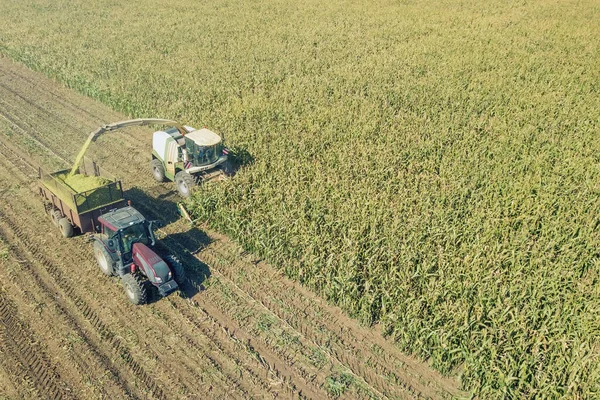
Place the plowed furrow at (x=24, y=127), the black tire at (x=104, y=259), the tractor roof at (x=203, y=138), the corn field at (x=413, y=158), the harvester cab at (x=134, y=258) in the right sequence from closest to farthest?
the corn field at (x=413, y=158) < the harvester cab at (x=134, y=258) < the black tire at (x=104, y=259) < the tractor roof at (x=203, y=138) < the plowed furrow at (x=24, y=127)

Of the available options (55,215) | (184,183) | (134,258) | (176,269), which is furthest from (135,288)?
(184,183)

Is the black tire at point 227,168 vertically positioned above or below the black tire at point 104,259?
above

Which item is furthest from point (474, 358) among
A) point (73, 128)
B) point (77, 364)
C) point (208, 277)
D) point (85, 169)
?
point (73, 128)

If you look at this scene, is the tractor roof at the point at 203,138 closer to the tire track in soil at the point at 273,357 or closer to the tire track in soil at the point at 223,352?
the tire track in soil at the point at 273,357

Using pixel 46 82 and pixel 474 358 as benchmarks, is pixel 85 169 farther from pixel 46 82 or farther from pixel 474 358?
pixel 46 82

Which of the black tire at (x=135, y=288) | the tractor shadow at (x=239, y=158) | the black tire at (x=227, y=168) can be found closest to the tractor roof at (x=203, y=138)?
the black tire at (x=227, y=168)

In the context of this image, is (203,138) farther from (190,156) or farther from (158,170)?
(158,170)
